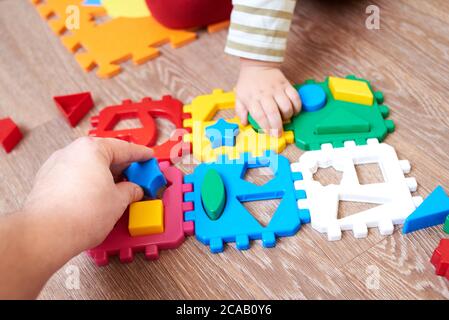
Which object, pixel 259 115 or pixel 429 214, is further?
pixel 259 115

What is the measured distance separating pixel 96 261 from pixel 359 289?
0.31 m

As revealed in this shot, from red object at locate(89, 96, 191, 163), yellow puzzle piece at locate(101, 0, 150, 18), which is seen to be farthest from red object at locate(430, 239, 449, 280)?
yellow puzzle piece at locate(101, 0, 150, 18)

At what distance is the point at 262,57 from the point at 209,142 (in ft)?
0.54

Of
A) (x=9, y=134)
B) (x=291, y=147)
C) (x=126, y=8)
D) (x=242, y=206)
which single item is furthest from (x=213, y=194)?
(x=126, y=8)

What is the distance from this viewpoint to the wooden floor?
58cm

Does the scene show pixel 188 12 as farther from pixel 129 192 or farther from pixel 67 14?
pixel 129 192

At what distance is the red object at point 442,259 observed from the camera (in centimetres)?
55

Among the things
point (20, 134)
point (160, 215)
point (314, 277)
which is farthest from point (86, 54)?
point (314, 277)

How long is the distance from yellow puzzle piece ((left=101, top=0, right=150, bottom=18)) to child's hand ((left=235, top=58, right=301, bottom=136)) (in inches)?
12.2

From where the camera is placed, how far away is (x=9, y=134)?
2.55 ft

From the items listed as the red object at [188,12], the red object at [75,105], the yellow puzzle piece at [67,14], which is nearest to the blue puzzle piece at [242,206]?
the red object at [75,105]

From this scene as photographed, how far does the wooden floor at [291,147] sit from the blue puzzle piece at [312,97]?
8cm

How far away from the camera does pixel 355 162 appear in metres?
0.69

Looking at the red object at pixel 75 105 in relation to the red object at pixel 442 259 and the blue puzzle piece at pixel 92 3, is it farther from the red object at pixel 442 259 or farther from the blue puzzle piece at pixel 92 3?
the red object at pixel 442 259
